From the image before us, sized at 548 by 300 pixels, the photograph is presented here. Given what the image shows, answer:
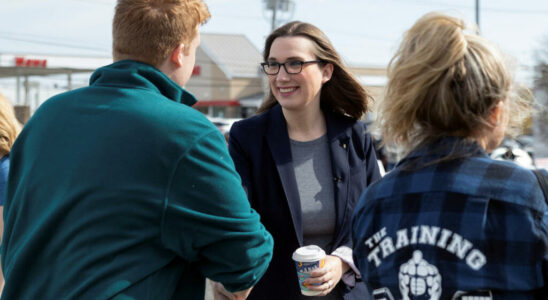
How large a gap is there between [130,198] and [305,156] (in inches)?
56.6

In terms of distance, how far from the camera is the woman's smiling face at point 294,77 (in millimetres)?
2850

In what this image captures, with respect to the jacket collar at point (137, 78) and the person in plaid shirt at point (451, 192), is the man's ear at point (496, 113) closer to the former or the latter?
the person in plaid shirt at point (451, 192)

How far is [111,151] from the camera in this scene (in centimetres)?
158

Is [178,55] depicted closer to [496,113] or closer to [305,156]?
[496,113]

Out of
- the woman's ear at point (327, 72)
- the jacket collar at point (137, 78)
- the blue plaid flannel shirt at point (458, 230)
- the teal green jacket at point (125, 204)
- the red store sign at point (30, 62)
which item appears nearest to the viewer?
the blue plaid flannel shirt at point (458, 230)

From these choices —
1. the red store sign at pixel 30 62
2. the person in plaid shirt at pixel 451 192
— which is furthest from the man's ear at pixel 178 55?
the red store sign at pixel 30 62

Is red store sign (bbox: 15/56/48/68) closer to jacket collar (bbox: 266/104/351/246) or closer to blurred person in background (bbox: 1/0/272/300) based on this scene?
jacket collar (bbox: 266/104/351/246)

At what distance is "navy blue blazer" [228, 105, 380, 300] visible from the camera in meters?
2.69

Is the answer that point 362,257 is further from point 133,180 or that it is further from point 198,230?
point 133,180

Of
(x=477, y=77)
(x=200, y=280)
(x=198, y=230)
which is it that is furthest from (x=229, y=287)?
(x=477, y=77)

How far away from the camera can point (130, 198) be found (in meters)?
1.56

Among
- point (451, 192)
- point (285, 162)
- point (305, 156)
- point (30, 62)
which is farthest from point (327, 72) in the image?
point (30, 62)

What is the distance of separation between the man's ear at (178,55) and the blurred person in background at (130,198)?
0.05m

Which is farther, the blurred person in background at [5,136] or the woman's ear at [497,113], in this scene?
the blurred person in background at [5,136]
